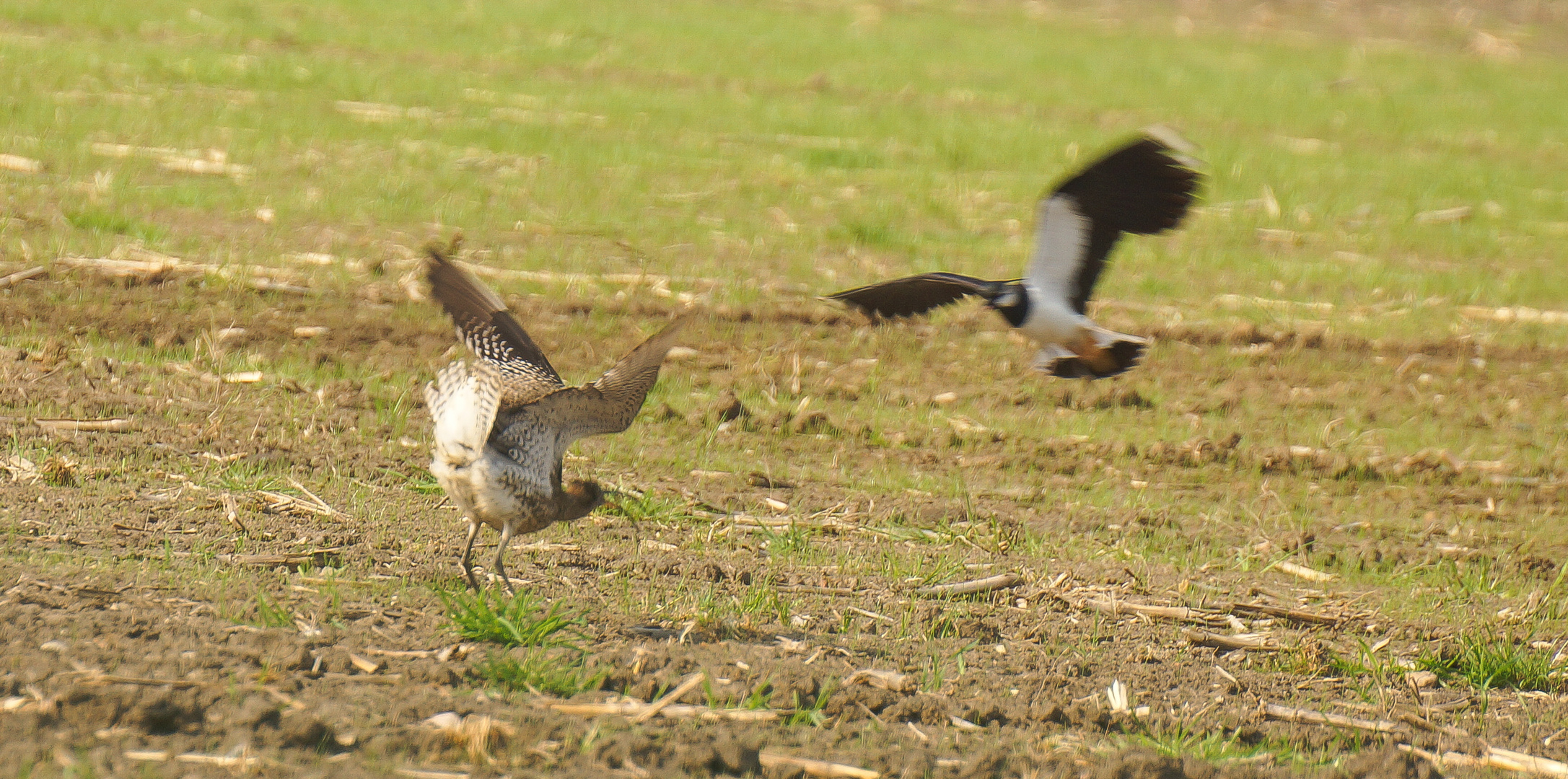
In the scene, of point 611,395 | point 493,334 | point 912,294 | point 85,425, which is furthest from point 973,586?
point 85,425

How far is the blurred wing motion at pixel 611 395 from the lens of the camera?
4.89m

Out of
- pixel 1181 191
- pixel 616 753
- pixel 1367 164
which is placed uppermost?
pixel 1181 191

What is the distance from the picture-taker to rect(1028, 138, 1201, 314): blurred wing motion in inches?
239

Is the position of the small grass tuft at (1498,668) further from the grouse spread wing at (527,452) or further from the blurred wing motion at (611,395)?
the grouse spread wing at (527,452)

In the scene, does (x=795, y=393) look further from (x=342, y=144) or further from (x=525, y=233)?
(x=342, y=144)

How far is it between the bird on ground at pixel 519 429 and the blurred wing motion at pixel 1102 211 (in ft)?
6.95

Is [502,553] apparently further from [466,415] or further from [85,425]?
[85,425]

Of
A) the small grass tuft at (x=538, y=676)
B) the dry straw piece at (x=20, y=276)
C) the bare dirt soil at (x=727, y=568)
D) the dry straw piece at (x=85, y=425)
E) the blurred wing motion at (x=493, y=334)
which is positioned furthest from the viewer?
the dry straw piece at (x=20, y=276)

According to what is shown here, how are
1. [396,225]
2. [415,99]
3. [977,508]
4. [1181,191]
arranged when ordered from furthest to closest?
[415,99] < [396,225] < [977,508] < [1181,191]

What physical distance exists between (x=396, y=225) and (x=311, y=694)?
5866mm

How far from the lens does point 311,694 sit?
4.11 metres

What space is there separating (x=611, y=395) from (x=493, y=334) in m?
0.75

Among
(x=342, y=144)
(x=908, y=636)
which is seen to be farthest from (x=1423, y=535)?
(x=342, y=144)

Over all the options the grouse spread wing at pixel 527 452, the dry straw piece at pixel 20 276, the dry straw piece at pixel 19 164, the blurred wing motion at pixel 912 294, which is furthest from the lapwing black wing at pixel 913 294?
the dry straw piece at pixel 19 164
